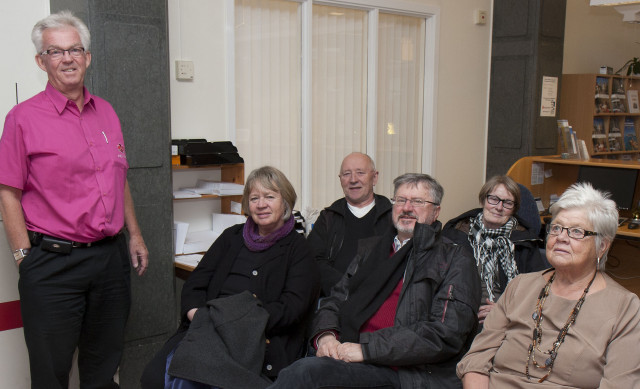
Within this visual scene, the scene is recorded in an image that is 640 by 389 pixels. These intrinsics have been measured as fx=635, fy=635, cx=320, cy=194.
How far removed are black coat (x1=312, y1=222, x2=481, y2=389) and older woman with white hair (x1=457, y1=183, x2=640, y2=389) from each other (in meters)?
0.11

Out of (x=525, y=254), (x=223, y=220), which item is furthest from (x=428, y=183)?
(x=223, y=220)

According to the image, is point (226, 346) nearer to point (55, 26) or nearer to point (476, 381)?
point (476, 381)

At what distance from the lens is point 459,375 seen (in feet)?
7.14

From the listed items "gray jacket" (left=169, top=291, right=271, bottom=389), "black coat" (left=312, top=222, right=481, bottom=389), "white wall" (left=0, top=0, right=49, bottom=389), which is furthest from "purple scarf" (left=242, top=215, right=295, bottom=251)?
"white wall" (left=0, top=0, right=49, bottom=389)

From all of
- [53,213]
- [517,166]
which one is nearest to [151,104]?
[53,213]

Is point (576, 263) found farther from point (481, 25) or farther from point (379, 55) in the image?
point (481, 25)

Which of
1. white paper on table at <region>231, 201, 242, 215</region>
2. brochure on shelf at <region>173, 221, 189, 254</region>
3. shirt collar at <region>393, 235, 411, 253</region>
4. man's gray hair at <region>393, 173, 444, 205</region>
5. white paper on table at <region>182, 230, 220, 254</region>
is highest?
man's gray hair at <region>393, 173, 444, 205</region>

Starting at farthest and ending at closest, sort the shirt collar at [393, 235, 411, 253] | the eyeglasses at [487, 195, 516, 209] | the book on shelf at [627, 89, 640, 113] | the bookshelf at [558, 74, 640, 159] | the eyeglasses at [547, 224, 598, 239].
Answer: the book on shelf at [627, 89, 640, 113] < the bookshelf at [558, 74, 640, 159] < the eyeglasses at [487, 195, 516, 209] < the shirt collar at [393, 235, 411, 253] < the eyeglasses at [547, 224, 598, 239]

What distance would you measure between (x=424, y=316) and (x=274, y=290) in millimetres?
606

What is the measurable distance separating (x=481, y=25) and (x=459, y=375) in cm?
384

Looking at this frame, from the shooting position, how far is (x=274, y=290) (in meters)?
2.53

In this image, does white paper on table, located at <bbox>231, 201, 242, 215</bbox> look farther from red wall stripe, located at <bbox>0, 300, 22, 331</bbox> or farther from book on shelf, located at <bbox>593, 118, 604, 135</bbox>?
book on shelf, located at <bbox>593, 118, 604, 135</bbox>

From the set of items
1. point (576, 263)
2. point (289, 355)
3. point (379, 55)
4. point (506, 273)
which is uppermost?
point (379, 55)

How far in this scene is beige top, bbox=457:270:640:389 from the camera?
1853mm
